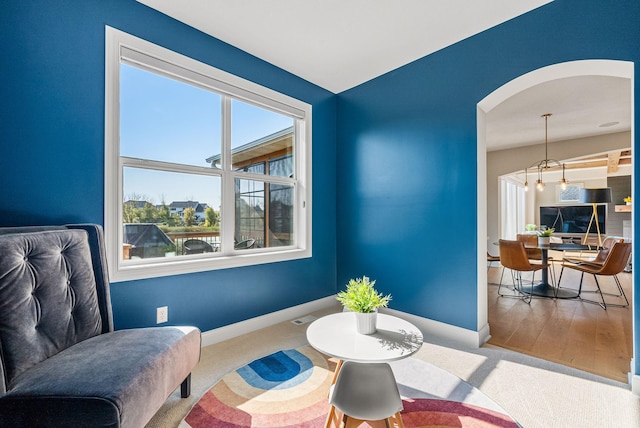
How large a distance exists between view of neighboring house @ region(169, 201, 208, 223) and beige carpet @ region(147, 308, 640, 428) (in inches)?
44.7

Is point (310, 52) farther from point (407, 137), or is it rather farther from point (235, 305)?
point (235, 305)

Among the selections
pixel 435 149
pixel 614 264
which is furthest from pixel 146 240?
pixel 614 264

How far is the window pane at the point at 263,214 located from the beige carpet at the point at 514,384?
0.97 metres

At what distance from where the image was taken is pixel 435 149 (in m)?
2.86

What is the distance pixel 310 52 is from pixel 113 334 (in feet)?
9.04

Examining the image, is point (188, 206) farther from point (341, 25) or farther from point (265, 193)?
point (341, 25)

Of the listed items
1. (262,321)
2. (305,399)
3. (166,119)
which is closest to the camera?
(305,399)

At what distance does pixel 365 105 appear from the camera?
347 centimetres

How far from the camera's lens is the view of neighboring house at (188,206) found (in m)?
2.49

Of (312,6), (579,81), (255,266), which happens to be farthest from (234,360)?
(579,81)

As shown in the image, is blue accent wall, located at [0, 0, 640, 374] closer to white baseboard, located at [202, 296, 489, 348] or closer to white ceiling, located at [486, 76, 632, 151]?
white baseboard, located at [202, 296, 489, 348]

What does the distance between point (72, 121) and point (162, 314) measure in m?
1.50

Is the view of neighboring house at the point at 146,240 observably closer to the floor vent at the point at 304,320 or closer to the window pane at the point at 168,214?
the window pane at the point at 168,214

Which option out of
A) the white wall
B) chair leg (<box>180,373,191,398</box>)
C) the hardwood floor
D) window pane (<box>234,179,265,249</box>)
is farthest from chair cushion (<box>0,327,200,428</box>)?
the white wall
